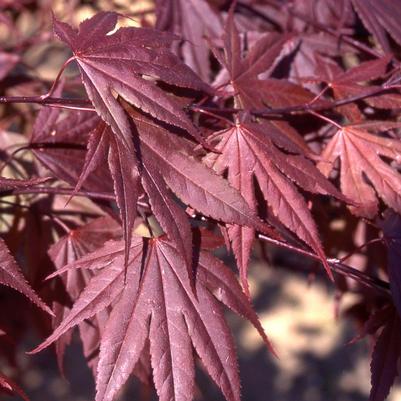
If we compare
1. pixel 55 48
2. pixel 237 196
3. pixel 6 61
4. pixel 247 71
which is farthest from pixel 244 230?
pixel 55 48

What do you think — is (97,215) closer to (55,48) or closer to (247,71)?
(247,71)

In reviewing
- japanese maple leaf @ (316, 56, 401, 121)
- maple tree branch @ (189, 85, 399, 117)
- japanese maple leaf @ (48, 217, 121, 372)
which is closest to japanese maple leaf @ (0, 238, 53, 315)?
japanese maple leaf @ (48, 217, 121, 372)

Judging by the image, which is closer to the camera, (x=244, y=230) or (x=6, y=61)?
(x=244, y=230)

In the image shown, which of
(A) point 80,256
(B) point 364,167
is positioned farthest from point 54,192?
(B) point 364,167

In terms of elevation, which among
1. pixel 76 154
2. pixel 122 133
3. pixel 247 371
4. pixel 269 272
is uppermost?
pixel 122 133

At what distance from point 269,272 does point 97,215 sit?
200cm

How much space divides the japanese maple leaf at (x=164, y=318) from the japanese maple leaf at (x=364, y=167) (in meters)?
0.28

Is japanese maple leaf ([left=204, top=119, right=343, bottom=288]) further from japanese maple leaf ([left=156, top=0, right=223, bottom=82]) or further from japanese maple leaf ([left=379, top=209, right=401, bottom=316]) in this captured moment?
japanese maple leaf ([left=156, top=0, right=223, bottom=82])

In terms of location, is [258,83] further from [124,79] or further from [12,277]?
[12,277]

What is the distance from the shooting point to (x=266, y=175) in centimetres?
106

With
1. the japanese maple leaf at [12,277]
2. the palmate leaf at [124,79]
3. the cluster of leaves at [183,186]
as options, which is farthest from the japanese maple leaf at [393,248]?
the japanese maple leaf at [12,277]

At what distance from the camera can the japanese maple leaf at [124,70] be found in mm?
933

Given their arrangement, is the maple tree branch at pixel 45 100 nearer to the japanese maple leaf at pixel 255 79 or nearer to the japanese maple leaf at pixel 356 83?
the japanese maple leaf at pixel 255 79

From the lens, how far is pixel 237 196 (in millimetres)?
954
